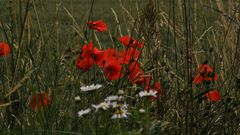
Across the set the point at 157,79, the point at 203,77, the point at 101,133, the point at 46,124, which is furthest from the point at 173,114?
the point at 101,133

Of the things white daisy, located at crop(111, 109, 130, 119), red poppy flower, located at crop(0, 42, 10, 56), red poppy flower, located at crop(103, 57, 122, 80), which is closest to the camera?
white daisy, located at crop(111, 109, 130, 119)

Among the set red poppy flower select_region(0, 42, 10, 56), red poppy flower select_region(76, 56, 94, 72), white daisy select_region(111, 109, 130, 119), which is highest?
white daisy select_region(111, 109, 130, 119)

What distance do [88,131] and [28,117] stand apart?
0.41 m

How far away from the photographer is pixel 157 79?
1.63 metres

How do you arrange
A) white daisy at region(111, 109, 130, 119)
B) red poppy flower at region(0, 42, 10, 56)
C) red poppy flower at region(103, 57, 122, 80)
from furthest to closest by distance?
red poppy flower at region(0, 42, 10, 56), red poppy flower at region(103, 57, 122, 80), white daisy at region(111, 109, 130, 119)

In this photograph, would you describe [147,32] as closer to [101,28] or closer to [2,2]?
[101,28]

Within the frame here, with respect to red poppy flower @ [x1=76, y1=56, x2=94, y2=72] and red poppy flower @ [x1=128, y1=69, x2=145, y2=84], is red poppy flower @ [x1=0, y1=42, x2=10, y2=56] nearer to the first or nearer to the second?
red poppy flower @ [x1=76, y1=56, x2=94, y2=72]

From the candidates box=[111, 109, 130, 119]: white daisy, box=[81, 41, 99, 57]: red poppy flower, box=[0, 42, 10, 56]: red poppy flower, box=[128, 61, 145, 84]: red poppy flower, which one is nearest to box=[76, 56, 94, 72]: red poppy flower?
box=[81, 41, 99, 57]: red poppy flower

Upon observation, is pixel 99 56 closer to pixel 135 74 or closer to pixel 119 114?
pixel 135 74

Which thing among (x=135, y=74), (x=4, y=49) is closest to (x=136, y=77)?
(x=135, y=74)

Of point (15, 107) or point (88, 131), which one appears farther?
point (15, 107)

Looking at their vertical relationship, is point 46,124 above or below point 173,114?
above

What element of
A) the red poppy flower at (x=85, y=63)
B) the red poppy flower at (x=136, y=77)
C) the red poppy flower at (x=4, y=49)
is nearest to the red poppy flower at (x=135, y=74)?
the red poppy flower at (x=136, y=77)

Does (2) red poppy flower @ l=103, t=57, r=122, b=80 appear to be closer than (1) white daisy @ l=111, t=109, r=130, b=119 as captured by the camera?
No
